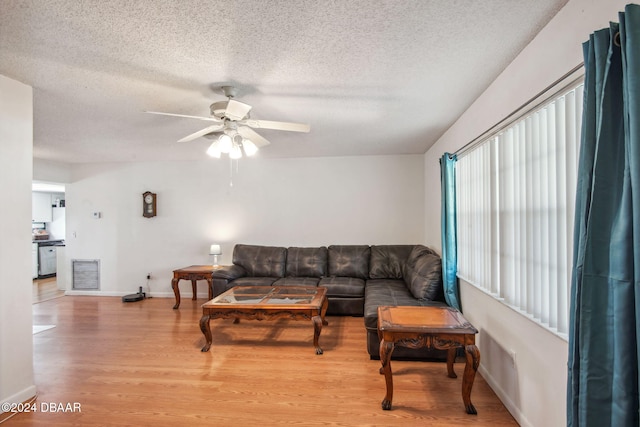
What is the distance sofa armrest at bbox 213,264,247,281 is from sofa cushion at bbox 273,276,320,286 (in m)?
0.63

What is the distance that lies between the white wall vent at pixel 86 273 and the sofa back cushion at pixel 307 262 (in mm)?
3641

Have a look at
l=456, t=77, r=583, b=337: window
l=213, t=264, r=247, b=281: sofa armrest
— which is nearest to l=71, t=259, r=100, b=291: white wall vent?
l=213, t=264, r=247, b=281: sofa armrest

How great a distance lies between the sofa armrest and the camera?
4250 millimetres

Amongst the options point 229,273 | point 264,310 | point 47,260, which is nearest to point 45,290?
point 47,260

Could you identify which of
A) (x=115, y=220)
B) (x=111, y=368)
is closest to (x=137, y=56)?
(x=111, y=368)

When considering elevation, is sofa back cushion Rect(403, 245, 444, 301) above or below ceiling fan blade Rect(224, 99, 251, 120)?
below

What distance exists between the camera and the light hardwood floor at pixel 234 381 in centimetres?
200

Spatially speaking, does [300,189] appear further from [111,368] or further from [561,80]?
[561,80]

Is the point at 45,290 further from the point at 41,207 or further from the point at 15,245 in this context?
the point at 15,245

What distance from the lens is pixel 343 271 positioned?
454 centimetres

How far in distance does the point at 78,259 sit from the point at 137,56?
16.9 ft

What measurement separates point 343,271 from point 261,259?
1.33 m

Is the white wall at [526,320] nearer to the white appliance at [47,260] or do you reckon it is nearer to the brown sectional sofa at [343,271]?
the brown sectional sofa at [343,271]

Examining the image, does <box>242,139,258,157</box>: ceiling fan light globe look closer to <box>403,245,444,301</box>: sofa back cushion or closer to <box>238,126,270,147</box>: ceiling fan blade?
<box>238,126,270,147</box>: ceiling fan blade
